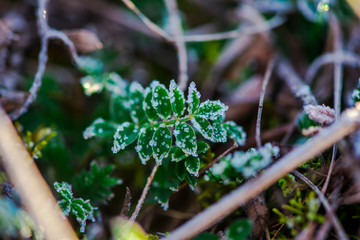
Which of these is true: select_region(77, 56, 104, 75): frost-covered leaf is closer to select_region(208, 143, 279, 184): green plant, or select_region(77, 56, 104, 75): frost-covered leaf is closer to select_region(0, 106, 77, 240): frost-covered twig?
select_region(0, 106, 77, 240): frost-covered twig

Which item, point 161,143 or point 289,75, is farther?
point 289,75

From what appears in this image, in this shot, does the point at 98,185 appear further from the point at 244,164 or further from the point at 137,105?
the point at 244,164

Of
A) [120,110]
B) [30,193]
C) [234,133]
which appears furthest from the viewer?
[120,110]

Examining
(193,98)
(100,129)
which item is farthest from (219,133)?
→ (100,129)

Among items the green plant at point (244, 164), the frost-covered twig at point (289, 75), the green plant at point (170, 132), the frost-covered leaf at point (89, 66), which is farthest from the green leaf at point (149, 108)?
the frost-covered twig at point (289, 75)

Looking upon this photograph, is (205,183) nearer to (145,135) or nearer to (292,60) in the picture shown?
(145,135)

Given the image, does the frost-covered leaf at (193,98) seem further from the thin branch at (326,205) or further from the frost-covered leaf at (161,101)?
the thin branch at (326,205)
